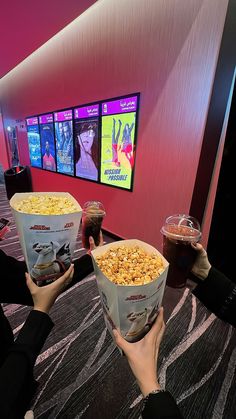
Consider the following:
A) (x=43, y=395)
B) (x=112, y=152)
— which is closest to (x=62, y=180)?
(x=112, y=152)

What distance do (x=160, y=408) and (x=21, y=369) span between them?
40cm

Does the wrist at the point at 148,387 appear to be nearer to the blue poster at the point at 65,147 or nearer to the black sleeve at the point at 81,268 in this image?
the black sleeve at the point at 81,268

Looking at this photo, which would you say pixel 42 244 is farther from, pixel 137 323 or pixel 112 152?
pixel 112 152

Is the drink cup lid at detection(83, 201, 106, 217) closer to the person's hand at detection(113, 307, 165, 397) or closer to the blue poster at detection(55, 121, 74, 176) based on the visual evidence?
the person's hand at detection(113, 307, 165, 397)

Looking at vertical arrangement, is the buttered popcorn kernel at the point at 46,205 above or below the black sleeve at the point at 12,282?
above

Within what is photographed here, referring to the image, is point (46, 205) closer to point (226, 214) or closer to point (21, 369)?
point (21, 369)

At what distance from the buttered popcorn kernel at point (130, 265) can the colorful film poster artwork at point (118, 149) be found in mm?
2024

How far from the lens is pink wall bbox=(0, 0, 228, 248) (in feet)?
5.93

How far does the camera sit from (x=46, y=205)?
0.73 m

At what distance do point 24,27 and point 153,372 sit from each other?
12.5ft

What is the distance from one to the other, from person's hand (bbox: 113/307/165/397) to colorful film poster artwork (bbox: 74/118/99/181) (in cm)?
275

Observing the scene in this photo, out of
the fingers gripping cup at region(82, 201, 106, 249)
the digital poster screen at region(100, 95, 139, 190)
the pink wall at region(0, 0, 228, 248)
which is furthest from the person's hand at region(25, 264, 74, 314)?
the digital poster screen at region(100, 95, 139, 190)

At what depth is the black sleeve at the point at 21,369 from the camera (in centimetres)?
55

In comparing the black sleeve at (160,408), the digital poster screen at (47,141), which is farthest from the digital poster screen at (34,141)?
the black sleeve at (160,408)
